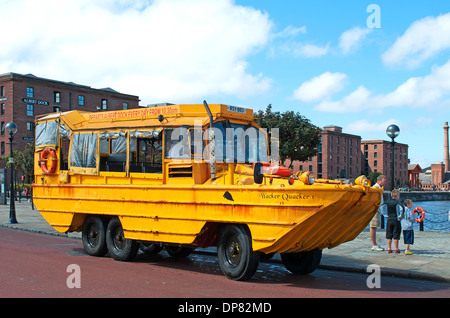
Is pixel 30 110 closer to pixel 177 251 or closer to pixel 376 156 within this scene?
pixel 177 251

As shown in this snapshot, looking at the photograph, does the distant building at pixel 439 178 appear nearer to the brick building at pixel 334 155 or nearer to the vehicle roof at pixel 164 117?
the brick building at pixel 334 155

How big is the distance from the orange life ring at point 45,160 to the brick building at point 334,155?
252 feet

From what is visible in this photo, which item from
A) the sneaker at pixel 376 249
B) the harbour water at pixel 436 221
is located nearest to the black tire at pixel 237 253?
the sneaker at pixel 376 249

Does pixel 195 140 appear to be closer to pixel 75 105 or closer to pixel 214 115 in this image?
pixel 214 115

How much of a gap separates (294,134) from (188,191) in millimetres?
15429

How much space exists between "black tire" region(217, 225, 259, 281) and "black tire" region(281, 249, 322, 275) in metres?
1.46

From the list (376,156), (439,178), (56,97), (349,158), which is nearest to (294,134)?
(56,97)

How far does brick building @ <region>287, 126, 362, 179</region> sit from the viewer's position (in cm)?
9175

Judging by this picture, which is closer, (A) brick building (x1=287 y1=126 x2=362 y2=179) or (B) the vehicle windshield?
(B) the vehicle windshield

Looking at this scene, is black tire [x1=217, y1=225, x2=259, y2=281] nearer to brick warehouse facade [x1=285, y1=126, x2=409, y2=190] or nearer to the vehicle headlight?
the vehicle headlight

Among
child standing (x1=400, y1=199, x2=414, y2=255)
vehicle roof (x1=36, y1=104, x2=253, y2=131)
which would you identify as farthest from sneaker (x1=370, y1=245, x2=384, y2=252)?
vehicle roof (x1=36, y1=104, x2=253, y2=131)

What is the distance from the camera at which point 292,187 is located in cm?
746

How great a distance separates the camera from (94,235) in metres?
11.3

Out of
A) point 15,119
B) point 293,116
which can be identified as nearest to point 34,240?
point 293,116
